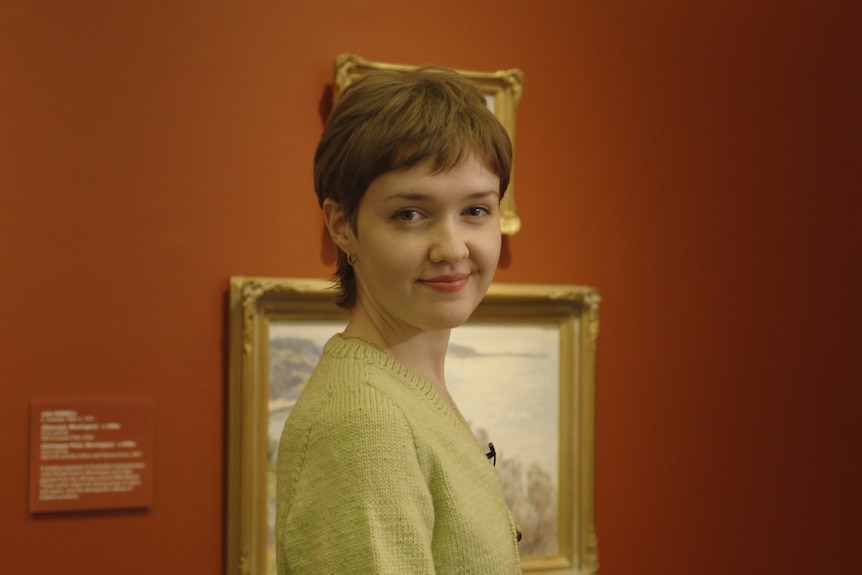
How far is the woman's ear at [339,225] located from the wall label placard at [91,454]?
3.33 ft

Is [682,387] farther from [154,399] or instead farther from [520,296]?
[154,399]

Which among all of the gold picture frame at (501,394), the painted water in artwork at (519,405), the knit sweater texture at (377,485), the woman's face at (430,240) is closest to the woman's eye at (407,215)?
the woman's face at (430,240)

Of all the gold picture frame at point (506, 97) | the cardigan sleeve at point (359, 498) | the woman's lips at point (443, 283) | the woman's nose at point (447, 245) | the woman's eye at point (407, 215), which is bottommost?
the cardigan sleeve at point (359, 498)

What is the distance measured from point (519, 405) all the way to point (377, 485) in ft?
4.32

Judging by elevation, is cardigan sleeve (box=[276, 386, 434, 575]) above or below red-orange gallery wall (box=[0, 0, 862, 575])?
below

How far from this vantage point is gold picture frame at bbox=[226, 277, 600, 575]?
2127mm

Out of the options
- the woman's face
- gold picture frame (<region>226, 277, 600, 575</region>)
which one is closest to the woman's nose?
the woman's face

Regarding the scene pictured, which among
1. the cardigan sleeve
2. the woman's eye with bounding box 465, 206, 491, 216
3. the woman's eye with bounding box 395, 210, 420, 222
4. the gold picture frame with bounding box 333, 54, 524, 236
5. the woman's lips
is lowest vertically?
the cardigan sleeve

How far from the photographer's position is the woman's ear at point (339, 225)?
1.24 meters

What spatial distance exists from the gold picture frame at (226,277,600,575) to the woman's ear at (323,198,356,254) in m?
0.90

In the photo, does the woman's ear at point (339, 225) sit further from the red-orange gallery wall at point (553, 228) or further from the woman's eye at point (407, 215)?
the red-orange gallery wall at point (553, 228)

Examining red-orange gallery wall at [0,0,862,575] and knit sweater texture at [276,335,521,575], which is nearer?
knit sweater texture at [276,335,521,575]

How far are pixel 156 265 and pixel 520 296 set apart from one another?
79cm

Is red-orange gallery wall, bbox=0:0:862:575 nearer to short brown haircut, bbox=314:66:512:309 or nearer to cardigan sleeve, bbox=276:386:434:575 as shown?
short brown haircut, bbox=314:66:512:309
